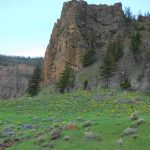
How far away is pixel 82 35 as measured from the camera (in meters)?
120

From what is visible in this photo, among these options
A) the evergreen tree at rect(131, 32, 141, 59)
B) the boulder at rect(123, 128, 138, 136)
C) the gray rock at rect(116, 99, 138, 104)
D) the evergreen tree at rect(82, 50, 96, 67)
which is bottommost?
the boulder at rect(123, 128, 138, 136)

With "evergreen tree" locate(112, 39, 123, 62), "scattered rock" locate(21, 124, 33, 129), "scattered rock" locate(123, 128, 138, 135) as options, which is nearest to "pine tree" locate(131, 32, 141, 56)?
"evergreen tree" locate(112, 39, 123, 62)

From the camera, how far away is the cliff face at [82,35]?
11644cm

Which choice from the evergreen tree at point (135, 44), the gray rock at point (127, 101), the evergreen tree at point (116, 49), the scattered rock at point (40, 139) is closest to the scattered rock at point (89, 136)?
the scattered rock at point (40, 139)

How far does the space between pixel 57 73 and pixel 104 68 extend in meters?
33.5

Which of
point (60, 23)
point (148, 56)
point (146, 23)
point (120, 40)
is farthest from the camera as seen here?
point (146, 23)

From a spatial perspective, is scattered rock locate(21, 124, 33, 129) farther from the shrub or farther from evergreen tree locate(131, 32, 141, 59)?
evergreen tree locate(131, 32, 141, 59)

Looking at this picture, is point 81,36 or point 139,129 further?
point 81,36

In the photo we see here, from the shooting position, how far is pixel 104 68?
8656 cm

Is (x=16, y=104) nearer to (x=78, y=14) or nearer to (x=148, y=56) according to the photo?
(x=148, y=56)

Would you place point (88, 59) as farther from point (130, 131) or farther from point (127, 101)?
point (130, 131)

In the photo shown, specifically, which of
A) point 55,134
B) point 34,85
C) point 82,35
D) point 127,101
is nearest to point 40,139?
point 55,134

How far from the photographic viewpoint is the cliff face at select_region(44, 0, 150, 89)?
382 ft

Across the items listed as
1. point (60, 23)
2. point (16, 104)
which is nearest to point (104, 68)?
point (16, 104)
